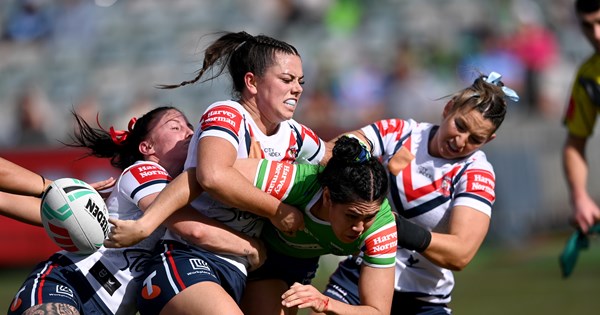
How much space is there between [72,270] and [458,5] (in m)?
12.4

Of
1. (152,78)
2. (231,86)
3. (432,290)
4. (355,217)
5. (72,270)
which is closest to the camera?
(355,217)

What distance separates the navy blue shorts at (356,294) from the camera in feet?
18.3

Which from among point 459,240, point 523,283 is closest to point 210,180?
point 459,240

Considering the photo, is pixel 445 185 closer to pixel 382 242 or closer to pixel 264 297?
pixel 382 242

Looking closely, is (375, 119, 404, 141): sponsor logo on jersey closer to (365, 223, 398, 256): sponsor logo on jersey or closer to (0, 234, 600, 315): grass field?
(365, 223, 398, 256): sponsor logo on jersey

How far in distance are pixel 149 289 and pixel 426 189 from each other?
5.48 feet

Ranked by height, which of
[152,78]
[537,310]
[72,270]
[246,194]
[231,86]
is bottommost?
[537,310]

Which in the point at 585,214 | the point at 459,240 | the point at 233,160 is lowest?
the point at 585,214

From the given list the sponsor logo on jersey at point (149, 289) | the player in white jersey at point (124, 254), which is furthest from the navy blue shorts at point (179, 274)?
the player in white jersey at point (124, 254)

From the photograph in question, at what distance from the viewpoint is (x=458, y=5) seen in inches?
645

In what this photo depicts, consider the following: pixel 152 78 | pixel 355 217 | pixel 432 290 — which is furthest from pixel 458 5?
pixel 355 217

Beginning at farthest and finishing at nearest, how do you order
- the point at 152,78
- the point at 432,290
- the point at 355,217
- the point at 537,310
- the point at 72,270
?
the point at 152,78
the point at 537,310
the point at 432,290
the point at 72,270
the point at 355,217

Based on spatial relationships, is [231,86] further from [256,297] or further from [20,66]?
[20,66]

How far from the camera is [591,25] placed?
6.52 meters
